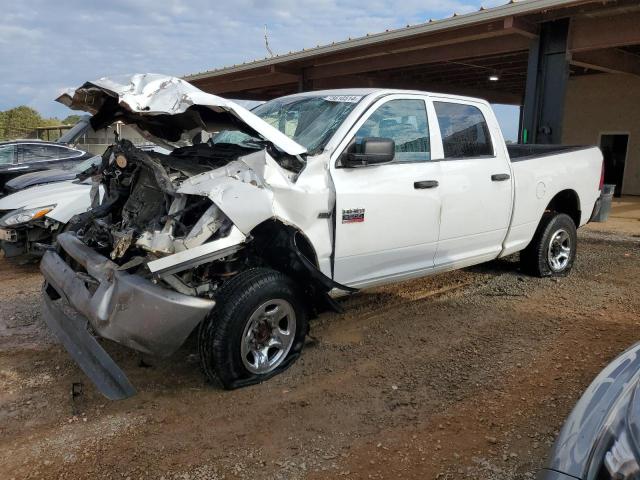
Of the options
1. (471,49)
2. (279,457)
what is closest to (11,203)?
(279,457)

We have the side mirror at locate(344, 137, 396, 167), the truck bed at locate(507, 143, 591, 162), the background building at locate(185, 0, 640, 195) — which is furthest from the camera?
the background building at locate(185, 0, 640, 195)

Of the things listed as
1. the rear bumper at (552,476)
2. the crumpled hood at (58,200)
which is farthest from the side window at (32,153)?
the rear bumper at (552,476)

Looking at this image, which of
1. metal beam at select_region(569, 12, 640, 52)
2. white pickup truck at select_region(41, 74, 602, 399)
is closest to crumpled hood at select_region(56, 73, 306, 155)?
white pickup truck at select_region(41, 74, 602, 399)

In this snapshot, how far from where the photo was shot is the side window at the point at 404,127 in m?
4.34

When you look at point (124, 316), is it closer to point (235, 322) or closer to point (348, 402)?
point (235, 322)

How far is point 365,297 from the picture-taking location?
557 cm

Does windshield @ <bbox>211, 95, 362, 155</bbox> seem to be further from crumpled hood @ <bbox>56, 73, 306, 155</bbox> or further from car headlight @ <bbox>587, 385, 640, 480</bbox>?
car headlight @ <bbox>587, 385, 640, 480</bbox>

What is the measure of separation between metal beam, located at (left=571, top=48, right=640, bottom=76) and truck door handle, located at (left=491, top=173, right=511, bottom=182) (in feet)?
23.7

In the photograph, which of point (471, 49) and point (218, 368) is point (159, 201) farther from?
point (471, 49)

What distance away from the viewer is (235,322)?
11.0 ft

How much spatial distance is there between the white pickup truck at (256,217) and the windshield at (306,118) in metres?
0.02

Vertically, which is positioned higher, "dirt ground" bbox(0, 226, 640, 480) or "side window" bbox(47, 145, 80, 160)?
"side window" bbox(47, 145, 80, 160)

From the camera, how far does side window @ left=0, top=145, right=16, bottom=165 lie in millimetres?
10661

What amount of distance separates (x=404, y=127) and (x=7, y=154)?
9336 millimetres
